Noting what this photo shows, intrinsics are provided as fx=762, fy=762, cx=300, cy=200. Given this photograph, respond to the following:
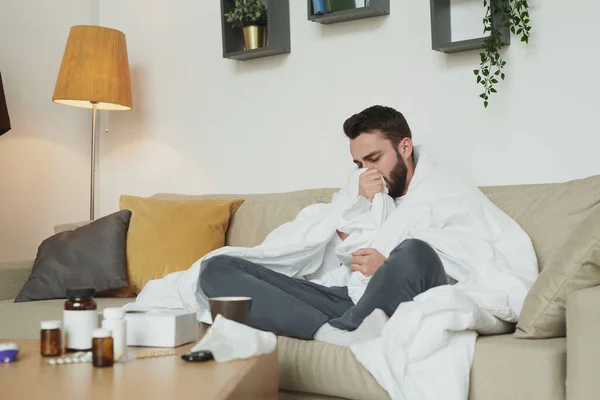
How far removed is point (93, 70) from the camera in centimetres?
354

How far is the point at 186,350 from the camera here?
171 cm

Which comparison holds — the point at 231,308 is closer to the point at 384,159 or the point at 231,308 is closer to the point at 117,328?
the point at 117,328

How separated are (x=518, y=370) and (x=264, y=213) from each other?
1.51m

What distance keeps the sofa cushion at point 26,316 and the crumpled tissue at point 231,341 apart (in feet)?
3.68

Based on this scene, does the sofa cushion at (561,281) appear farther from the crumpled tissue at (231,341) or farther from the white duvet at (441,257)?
the crumpled tissue at (231,341)

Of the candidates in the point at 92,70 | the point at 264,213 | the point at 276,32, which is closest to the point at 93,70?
the point at 92,70

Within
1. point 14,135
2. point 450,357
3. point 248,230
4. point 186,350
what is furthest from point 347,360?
point 14,135

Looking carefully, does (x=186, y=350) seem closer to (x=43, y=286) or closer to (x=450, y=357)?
(x=450, y=357)

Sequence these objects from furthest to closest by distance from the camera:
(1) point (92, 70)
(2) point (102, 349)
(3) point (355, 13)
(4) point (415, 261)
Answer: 1. (1) point (92, 70)
2. (3) point (355, 13)
3. (4) point (415, 261)
4. (2) point (102, 349)

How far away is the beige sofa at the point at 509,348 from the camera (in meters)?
1.62

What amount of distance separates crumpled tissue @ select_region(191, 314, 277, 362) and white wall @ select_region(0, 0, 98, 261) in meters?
2.50

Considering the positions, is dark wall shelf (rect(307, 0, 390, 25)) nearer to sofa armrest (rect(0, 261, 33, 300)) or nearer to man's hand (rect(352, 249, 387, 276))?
man's hand (rect(352, 249, 387, 276))

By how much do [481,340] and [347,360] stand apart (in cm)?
35

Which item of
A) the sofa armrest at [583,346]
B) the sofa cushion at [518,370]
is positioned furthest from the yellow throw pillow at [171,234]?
the sofa armrest at [583,346]
